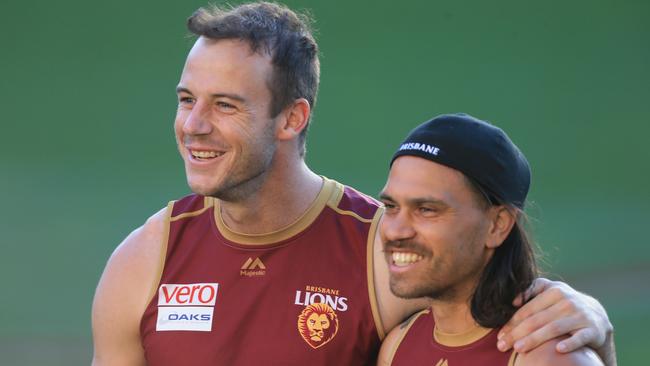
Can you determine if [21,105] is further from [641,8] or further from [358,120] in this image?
[641,8]

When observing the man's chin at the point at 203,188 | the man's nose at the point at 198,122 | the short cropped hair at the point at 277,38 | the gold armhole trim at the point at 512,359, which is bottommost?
the gold armhole trim at the point at 512,359

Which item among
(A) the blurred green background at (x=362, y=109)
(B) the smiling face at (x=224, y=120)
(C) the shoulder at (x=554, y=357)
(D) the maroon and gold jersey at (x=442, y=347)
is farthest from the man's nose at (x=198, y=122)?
(A) the blurred green background at (x=362, y=109)

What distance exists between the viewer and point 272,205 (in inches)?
143

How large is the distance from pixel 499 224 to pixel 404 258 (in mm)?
278

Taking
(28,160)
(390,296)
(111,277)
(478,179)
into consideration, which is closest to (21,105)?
(28,160)

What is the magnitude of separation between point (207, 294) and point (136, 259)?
0.92 feet

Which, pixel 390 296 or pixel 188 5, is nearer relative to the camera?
pixel 390 296

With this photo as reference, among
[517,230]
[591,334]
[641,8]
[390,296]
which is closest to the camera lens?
[591,334]

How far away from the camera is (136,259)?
12.2 ft

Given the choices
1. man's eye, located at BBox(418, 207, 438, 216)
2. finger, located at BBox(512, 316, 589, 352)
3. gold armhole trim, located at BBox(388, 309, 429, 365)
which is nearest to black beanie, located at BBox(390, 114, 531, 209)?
man's eye, located at BBox(418, 207, 438, 216)

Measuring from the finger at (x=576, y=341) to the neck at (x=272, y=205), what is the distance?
1.05m

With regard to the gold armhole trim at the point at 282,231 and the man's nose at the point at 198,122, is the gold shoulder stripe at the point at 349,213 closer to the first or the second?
the gold armhole trim at the point at 282,231

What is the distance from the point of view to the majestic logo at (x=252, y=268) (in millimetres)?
3604

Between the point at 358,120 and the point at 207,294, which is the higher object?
the point at 358,120
